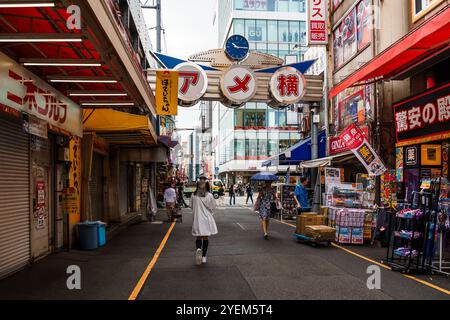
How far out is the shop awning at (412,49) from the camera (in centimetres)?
906

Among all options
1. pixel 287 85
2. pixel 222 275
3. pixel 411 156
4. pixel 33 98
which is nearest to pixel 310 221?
pixel 411 156

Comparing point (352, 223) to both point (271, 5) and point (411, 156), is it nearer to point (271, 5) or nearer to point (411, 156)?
point (411, 156)

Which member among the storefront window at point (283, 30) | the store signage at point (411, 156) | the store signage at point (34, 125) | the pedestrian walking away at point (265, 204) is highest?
the storefront window at point (283, 30)

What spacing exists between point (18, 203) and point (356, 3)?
15.4 metres

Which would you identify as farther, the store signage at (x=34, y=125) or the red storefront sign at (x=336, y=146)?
the red storefront sign at (x=336, y=146)

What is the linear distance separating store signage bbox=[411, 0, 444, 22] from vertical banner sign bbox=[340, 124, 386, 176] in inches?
150

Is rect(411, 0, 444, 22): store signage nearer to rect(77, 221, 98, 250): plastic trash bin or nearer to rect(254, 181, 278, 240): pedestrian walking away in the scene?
rect(254, 181, 278, 240): pedestrian walking away

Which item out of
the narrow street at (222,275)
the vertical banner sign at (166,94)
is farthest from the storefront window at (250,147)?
the narrow street at (222,275)

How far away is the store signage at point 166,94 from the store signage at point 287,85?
733cm

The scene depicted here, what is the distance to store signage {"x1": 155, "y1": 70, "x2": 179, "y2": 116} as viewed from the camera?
47.3 feet

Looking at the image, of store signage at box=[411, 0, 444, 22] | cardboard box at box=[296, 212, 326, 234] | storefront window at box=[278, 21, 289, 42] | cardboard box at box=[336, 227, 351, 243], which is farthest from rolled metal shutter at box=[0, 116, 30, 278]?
storefront window at box=[278, 21, 289, 42]

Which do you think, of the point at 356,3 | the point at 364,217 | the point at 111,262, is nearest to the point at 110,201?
the point at 111,262

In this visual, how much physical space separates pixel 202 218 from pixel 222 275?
1.66m

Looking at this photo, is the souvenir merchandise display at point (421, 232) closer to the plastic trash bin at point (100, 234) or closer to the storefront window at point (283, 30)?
the plastic trash bin at point (100, 234)
